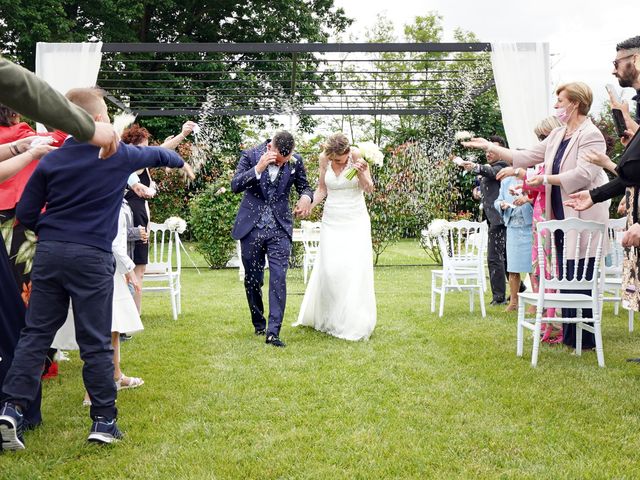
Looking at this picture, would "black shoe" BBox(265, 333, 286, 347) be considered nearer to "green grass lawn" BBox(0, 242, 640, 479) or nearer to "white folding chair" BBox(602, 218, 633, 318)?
"green grass lawn" BBox(0, 242, 640, 479)

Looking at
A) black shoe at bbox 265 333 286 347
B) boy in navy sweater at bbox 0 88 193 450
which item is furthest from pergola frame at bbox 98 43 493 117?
boy in navy sweater at bbox 0 88 193 450

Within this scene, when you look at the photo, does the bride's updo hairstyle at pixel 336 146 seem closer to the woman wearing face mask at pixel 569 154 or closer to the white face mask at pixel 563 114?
the woman wearing face mask at pixel 569 154

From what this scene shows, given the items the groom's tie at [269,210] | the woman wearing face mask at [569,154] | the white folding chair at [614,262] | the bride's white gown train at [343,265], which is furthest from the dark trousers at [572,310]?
the groom's tie at [269,210]

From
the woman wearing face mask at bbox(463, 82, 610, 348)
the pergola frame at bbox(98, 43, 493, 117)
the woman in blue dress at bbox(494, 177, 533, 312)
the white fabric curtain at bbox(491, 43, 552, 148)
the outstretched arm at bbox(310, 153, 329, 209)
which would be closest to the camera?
the woman wearing face mask at bbox(463, 82, 610, 348)

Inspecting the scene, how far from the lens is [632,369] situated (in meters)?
5.01

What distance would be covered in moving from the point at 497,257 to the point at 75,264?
614 cm

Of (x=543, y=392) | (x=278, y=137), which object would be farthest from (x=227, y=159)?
(x=543, y=392)

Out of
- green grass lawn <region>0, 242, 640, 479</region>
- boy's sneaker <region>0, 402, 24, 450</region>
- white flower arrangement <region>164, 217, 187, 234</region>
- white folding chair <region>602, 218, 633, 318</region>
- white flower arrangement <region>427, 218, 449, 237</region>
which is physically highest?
white flower arrangement <region>164, 217, 187, 234</region>

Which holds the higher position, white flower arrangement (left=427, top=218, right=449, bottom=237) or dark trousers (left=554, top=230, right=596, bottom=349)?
white flower arrangement (left=427, top=218, right=449, bottom=237)

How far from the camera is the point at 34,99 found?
209 cm

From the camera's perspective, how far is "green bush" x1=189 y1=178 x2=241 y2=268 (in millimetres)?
13711

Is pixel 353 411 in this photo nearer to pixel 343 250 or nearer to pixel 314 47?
pixel 343 250

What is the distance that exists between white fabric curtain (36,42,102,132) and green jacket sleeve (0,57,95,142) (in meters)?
6.45

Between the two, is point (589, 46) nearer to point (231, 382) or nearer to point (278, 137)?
point (278, 137)
